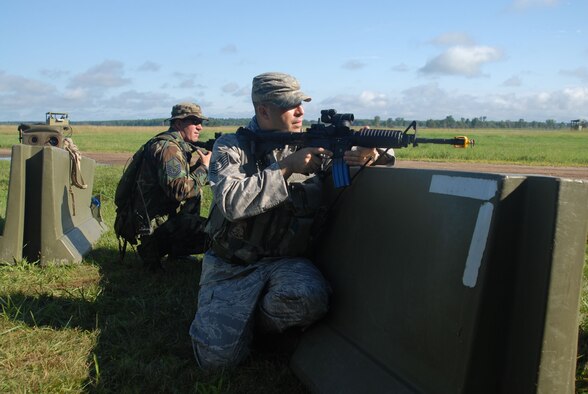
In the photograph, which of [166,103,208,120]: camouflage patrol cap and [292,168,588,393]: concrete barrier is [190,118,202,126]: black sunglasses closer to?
[166,103,208,120]: camouflage patrol cap

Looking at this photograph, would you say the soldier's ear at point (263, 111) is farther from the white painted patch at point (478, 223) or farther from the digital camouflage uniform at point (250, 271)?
the white painted patch at point (478, 223)

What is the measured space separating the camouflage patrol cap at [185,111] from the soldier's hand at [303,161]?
2.69 metres

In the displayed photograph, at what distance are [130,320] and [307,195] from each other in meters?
1.62

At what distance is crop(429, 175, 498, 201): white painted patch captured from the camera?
7.11 feet

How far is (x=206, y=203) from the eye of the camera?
9555 millimetres

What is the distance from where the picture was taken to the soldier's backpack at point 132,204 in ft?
18.5

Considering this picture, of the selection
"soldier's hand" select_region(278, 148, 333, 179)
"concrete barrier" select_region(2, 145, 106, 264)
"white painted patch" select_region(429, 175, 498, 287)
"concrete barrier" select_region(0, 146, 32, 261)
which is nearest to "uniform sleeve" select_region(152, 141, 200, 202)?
"concrete barrier" select_region(2, 145, 106, 264)

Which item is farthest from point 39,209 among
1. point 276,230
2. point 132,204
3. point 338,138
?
point 338,138

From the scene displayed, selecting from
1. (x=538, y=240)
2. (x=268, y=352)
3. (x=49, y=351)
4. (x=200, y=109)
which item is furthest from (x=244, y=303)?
(x=200, y=109)

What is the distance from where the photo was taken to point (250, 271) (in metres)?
3.66

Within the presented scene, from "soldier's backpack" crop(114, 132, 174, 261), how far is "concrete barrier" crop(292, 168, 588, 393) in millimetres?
3179

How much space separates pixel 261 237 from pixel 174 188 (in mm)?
2075

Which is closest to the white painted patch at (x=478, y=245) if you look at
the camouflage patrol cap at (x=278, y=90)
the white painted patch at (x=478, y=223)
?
the white painted patch at (x=478, y=223)

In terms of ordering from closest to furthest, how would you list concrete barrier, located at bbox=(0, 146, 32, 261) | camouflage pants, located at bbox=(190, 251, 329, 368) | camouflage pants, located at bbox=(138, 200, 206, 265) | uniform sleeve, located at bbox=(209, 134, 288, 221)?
camouflage pants, located at bbox=(190, 251, 329, 368)
uniform sleeve, located at bbox=(209, 134, 288, 221)
concrete barrier, located at bbox=(0, 146, 32, 261)
camouflage pants, located at bbox=(138, 200, 206, 265)
